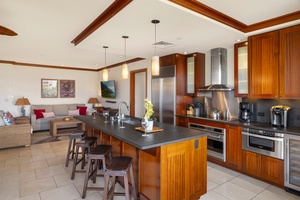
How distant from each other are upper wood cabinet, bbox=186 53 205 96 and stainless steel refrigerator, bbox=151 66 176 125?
429 mm

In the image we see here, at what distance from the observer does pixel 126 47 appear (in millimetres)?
4012

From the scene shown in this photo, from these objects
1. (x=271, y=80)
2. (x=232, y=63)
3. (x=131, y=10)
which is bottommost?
(x=271, y=80)

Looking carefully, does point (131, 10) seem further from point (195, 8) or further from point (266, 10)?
point (266, 10)

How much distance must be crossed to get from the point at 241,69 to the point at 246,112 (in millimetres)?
862

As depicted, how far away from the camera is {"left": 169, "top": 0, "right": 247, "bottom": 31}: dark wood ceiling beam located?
7.36 feet

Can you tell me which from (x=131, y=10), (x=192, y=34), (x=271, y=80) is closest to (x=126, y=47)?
(x=192, y=34)

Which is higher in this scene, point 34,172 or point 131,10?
point 131,10

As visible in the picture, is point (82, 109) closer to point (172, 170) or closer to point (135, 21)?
point (135, 21)

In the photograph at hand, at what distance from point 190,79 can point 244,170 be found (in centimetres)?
236

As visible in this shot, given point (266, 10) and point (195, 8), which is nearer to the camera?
point (195, 8)

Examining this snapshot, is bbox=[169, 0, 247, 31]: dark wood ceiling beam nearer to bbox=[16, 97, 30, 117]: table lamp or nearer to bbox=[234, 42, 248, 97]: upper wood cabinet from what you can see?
bbox=[234, 42, 248, 97]: upper wood cabinet

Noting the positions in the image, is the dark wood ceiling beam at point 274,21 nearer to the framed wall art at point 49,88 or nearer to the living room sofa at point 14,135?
the living room sofa at point 14,135

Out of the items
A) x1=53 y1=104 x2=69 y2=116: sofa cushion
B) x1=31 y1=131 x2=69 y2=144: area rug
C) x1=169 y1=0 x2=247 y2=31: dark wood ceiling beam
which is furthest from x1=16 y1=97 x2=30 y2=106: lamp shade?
x1=169 y1=0 x2=247 y2=31: dark wood ceiling beam

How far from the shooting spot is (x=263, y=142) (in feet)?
9.93
